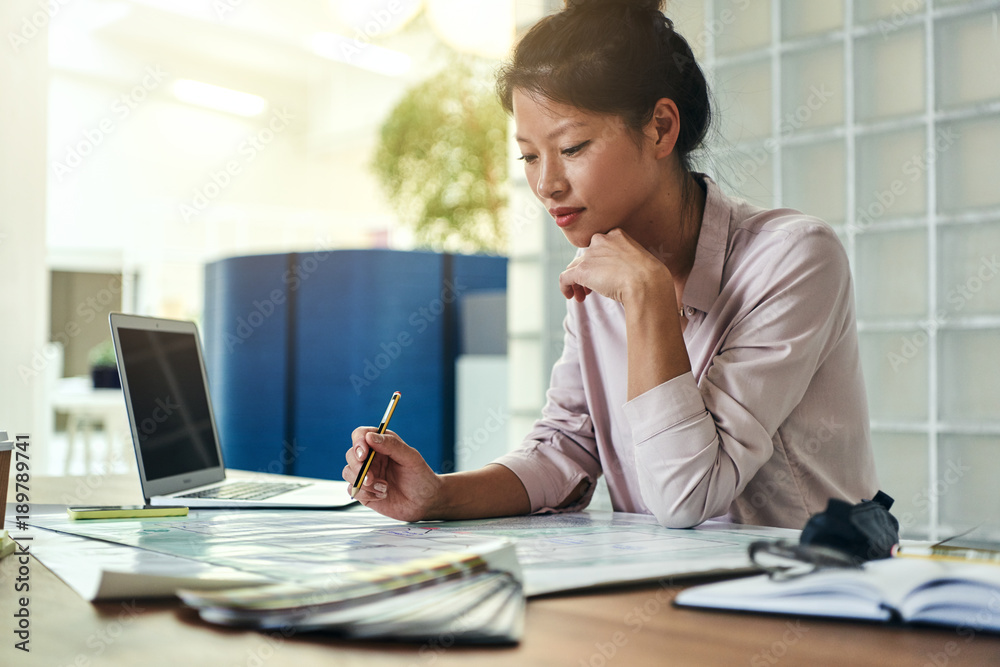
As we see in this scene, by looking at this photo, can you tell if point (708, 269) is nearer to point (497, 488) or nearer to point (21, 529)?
point (497, 488)

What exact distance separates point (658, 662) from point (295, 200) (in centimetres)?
961

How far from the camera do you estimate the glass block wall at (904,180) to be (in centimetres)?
195

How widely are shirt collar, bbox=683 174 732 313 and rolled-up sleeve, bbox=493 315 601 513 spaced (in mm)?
211

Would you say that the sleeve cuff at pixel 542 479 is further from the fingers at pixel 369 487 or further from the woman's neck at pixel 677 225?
the woman's neck at pixel 677 225

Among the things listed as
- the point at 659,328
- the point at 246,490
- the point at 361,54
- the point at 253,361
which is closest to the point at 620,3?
the point at 659,328

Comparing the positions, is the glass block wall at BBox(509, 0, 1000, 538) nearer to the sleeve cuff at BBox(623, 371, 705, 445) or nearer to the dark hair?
the dark hair

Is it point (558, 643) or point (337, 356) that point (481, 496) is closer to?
point (558, 643)

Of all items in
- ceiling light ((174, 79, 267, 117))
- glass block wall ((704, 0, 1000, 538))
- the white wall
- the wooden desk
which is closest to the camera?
the wooden desk

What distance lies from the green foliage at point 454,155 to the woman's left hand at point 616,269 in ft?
9.64

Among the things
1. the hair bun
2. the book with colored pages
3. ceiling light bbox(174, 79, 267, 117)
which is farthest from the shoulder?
ceiling light bbox(174, 79, 267, 117)

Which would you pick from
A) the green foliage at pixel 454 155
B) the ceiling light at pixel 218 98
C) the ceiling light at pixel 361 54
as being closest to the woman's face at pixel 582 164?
the green foliage at pixel 454 155

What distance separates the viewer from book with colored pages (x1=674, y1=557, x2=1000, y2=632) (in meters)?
0.50

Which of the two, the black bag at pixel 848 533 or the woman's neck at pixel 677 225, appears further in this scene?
the woman's neck at pixel 677 225

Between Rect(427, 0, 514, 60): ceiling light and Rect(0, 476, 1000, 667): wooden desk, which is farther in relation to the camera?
Rect(427, 0, 514, 60): ceiling light
